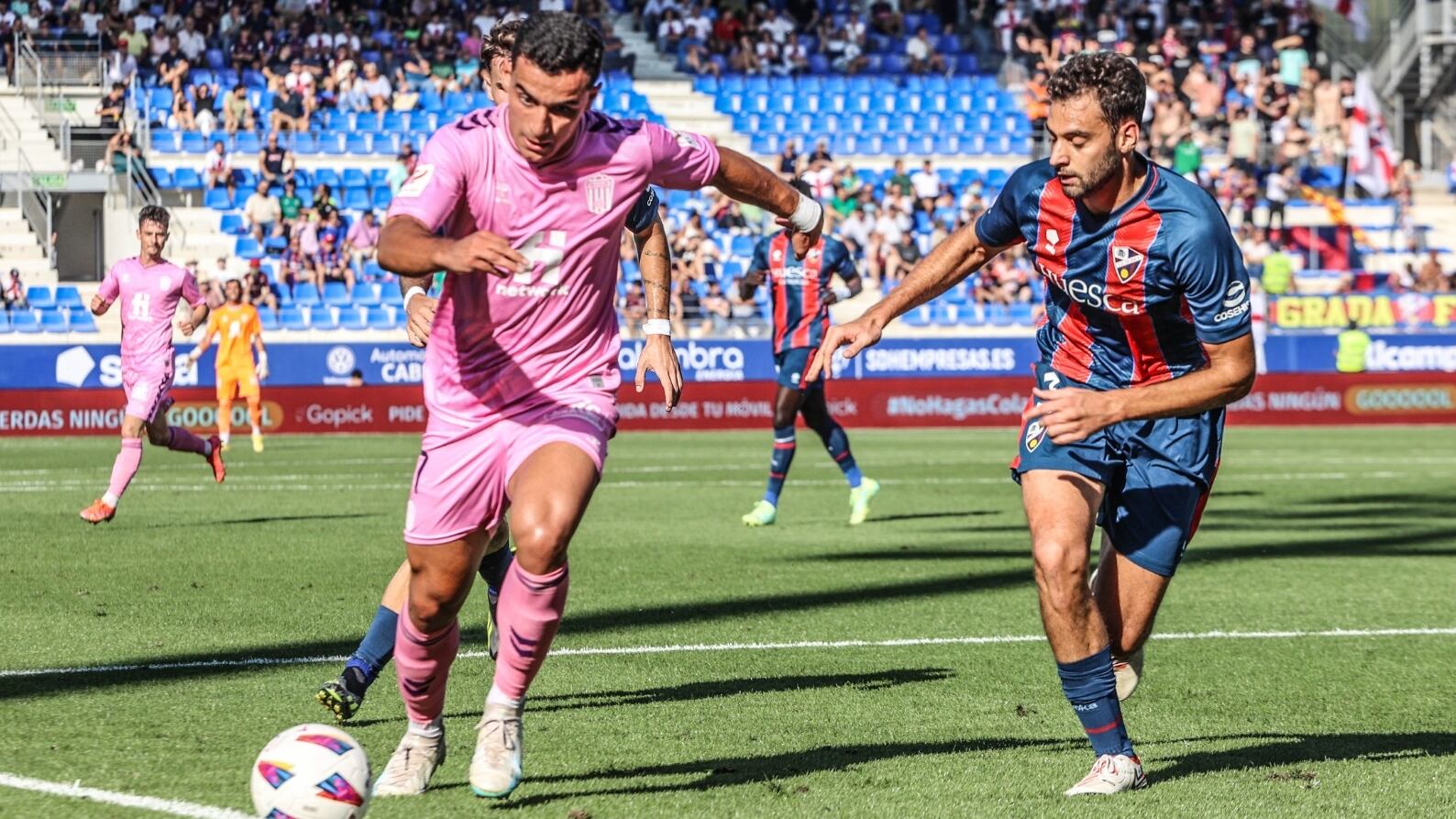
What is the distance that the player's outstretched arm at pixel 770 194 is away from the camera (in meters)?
5.83

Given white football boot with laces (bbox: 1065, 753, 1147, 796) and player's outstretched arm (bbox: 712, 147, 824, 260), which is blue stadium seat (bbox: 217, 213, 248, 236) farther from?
white football boot with laces (bbox: 1065, 753, 1147, 796)

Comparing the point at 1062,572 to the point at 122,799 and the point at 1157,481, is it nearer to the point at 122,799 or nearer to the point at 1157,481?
the point at 1157,481

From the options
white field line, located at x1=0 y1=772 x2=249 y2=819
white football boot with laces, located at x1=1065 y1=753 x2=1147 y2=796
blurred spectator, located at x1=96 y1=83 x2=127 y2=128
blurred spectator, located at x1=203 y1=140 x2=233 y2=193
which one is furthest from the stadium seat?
white football boot with laces, located at x1=1065 y1=753 x2=1147 y2=796

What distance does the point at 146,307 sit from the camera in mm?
14461

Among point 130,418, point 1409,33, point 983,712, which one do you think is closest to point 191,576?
point 130,418

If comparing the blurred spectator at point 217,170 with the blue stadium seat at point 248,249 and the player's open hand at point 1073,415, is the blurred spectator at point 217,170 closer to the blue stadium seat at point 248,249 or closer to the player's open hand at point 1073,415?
the blue stadium seat at point 248,249

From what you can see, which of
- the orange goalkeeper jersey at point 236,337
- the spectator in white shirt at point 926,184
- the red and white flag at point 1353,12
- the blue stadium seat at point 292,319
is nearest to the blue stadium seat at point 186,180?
the blue stadium seat at point 292,319

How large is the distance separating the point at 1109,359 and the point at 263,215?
28.2 metres

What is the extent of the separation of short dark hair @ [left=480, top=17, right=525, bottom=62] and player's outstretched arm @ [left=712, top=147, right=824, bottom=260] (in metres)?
1.08

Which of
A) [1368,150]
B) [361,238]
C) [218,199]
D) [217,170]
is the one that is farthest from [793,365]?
[1368,150]

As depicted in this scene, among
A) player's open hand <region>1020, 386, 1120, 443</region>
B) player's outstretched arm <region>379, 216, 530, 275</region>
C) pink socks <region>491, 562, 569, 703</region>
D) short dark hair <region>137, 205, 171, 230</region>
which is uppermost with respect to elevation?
player's outstretched arm <region>379, 216, 530, 275</region>

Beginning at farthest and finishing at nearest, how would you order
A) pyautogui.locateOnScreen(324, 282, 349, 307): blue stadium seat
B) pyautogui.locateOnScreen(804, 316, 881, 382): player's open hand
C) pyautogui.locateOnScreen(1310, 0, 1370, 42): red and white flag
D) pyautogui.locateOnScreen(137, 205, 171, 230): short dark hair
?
pyautogui.locateOnScreen(1310, 0, 1370, 42): red and white flag → pyautogui.locateOnScreen(324, 282, 349, 307): blue stadium seat → pyautogui.locateOnScreen(137, 205, 171, 230): short dark hair → pyautogui.locateOnScreen(804, 316, 881, 382): player's open hand

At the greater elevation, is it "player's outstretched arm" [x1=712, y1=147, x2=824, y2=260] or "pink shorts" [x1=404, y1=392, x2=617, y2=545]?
"player's outstretched arm" [x1=712, y1=147, x2=824, y2=260]

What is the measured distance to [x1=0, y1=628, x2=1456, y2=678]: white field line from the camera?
25.5ft
